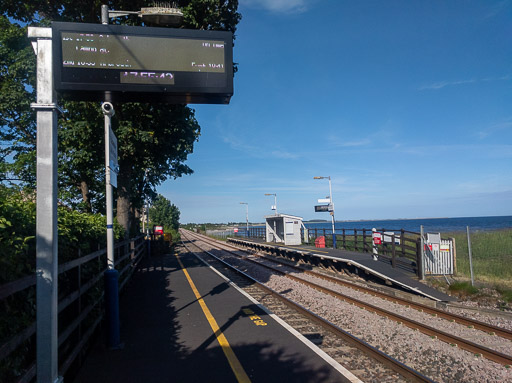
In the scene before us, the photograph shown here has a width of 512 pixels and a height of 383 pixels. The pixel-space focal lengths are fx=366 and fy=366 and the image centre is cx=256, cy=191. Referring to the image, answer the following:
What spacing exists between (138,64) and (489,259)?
21.1m

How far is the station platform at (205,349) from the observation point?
5.00 metres

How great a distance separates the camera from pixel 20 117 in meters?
17.1

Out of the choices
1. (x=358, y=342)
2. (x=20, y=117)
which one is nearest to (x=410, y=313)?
(x=358, y=342)

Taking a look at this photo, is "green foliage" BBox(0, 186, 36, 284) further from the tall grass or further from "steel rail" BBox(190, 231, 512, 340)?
the tall grass

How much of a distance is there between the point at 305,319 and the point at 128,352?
3949 mm

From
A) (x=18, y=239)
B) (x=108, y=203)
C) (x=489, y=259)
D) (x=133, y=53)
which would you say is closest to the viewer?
(x=18, y=239)

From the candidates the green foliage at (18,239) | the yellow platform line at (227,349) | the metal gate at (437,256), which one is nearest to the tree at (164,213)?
the metal gate at (437,256)

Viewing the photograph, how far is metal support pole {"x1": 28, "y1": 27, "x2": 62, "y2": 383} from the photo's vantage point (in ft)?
11.4

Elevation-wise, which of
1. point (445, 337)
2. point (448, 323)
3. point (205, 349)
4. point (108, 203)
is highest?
point (108, 203)

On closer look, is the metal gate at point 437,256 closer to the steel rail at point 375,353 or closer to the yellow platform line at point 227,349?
the steel rail at point 375,353

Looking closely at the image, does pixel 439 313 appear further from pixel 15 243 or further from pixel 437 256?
pixel 15 243

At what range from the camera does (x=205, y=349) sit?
19.7 ft

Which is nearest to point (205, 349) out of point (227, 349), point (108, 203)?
point (227, 349)

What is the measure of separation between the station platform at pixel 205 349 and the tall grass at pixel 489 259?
32.2 feet
